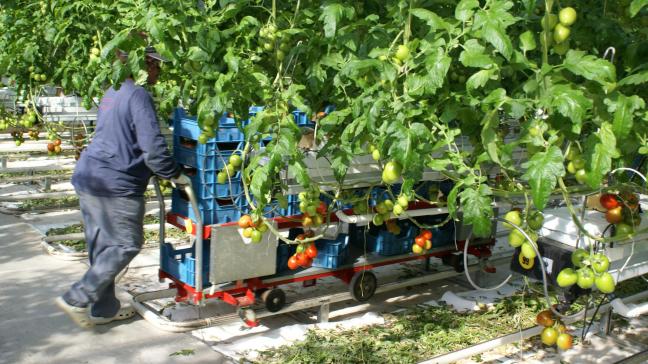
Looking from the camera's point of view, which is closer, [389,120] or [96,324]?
[389,120]

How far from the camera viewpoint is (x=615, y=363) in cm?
443

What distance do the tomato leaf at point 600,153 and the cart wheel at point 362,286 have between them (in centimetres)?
289

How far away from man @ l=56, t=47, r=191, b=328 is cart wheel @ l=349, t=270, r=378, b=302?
150 centimetres

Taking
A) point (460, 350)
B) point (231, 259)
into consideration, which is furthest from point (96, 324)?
point (460, 350)

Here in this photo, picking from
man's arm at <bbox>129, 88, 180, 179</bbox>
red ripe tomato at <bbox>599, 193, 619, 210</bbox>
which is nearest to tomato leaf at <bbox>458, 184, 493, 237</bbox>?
red ripe tomato at <bbox>599, 193, 619, 210</bbox>

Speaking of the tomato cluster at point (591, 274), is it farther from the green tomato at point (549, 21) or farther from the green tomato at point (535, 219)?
the green tomato at point (549, 21)

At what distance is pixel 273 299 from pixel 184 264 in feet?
2.08

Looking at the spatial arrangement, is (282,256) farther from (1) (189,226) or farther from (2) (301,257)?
(2) (301,257)

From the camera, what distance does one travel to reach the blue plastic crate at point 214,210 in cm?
451

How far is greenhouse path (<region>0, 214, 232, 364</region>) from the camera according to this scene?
13.9ft

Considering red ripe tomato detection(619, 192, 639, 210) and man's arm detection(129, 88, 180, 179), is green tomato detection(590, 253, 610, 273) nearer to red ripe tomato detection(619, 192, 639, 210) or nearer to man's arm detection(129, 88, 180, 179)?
red ripe tomato detection(619, 192, 639, 210)

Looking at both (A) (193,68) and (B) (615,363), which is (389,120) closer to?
(A) (193,68)

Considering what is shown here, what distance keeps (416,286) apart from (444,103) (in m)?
3.21

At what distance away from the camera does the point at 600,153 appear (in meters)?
2.33
